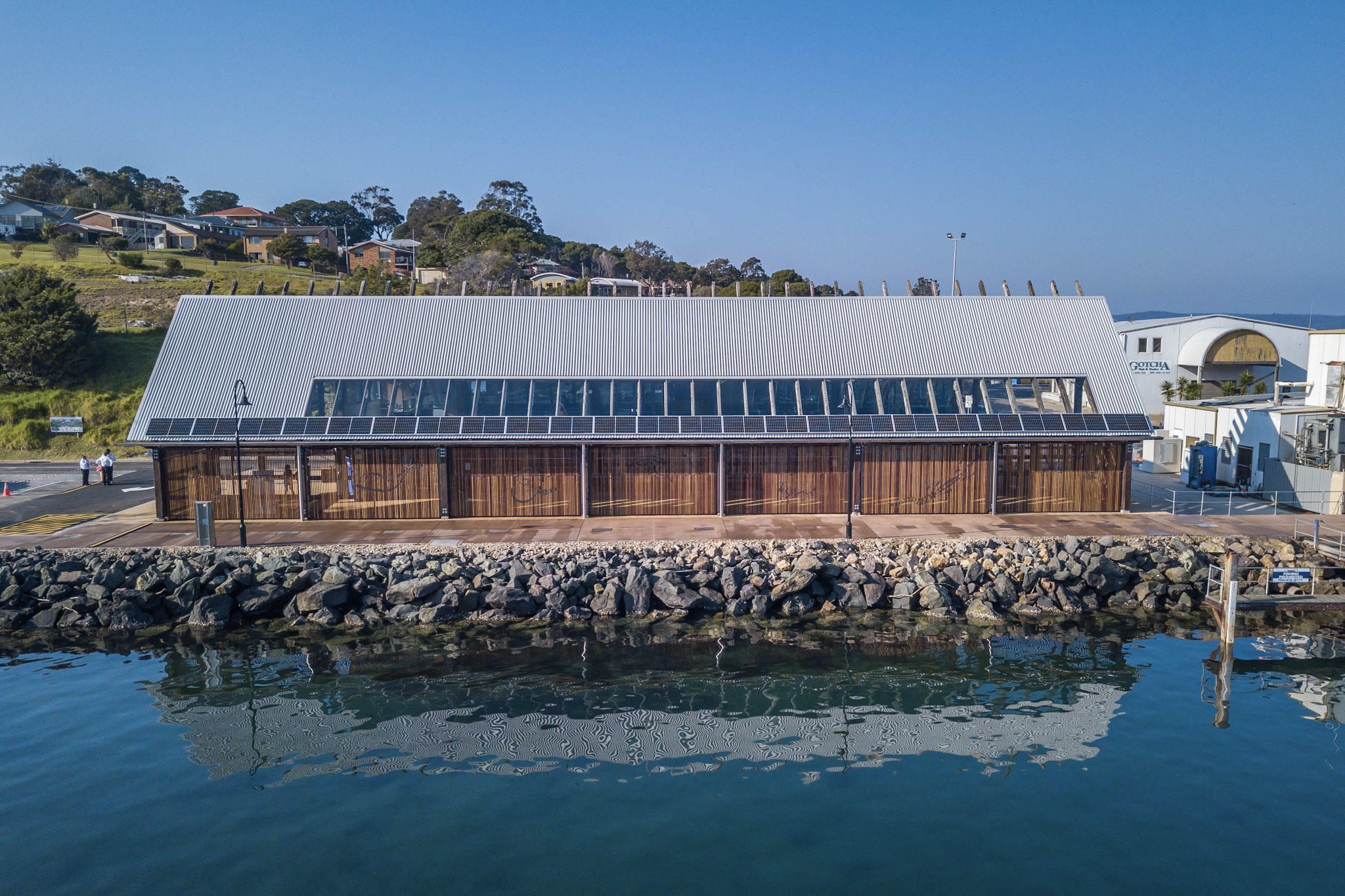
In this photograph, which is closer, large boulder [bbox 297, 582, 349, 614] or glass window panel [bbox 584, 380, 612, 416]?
large boulder [bbox 297, 582, 349, 614]

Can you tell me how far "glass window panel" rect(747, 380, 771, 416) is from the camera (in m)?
26.6

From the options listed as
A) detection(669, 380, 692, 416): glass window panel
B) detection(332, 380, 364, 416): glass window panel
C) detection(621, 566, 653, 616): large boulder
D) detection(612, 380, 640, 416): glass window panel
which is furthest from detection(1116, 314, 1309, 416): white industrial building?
detection(332, 380, 364, 416): glass window panel

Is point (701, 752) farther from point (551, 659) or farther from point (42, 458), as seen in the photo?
point (42, 458)

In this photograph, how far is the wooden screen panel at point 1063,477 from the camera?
26406 mm

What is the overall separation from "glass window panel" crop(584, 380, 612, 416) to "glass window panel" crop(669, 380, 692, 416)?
73.4 inches

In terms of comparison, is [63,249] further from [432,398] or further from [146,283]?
[432,398]

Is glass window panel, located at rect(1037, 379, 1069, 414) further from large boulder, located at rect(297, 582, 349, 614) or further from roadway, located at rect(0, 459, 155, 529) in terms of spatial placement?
roadway, located at rect(0, 459, 155, 529)

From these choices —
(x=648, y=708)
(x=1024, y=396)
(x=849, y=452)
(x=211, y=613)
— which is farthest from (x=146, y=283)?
(x=648, y=708)

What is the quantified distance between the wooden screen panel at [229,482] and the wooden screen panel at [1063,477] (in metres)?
21.6

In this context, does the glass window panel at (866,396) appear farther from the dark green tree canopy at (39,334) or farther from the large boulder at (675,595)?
the dark green tree canopy at (39,334)

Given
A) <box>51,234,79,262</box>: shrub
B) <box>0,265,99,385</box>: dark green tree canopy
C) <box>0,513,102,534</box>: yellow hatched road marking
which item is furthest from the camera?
<box>51,234,79,262</box>: shrub

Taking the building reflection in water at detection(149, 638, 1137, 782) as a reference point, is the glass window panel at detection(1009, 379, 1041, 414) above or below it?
above

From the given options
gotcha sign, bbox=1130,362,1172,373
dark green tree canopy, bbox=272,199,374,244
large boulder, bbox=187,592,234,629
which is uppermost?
dark green tree canopy, bbox=272,199,374,244

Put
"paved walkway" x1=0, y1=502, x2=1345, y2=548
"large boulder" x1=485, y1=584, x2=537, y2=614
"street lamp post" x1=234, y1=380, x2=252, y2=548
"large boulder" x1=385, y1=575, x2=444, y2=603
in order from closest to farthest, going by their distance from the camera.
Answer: "large boulder" x1=485, y1=584, x2=537, y2=614 < "large boulder" x1=385, y1=575, x2=444, y2=603 < "street lamp post" x1=234, y1=380, x2=252, y2=548 < "paved walkway" x1=0, y1=502, x2=1345, y2=548
